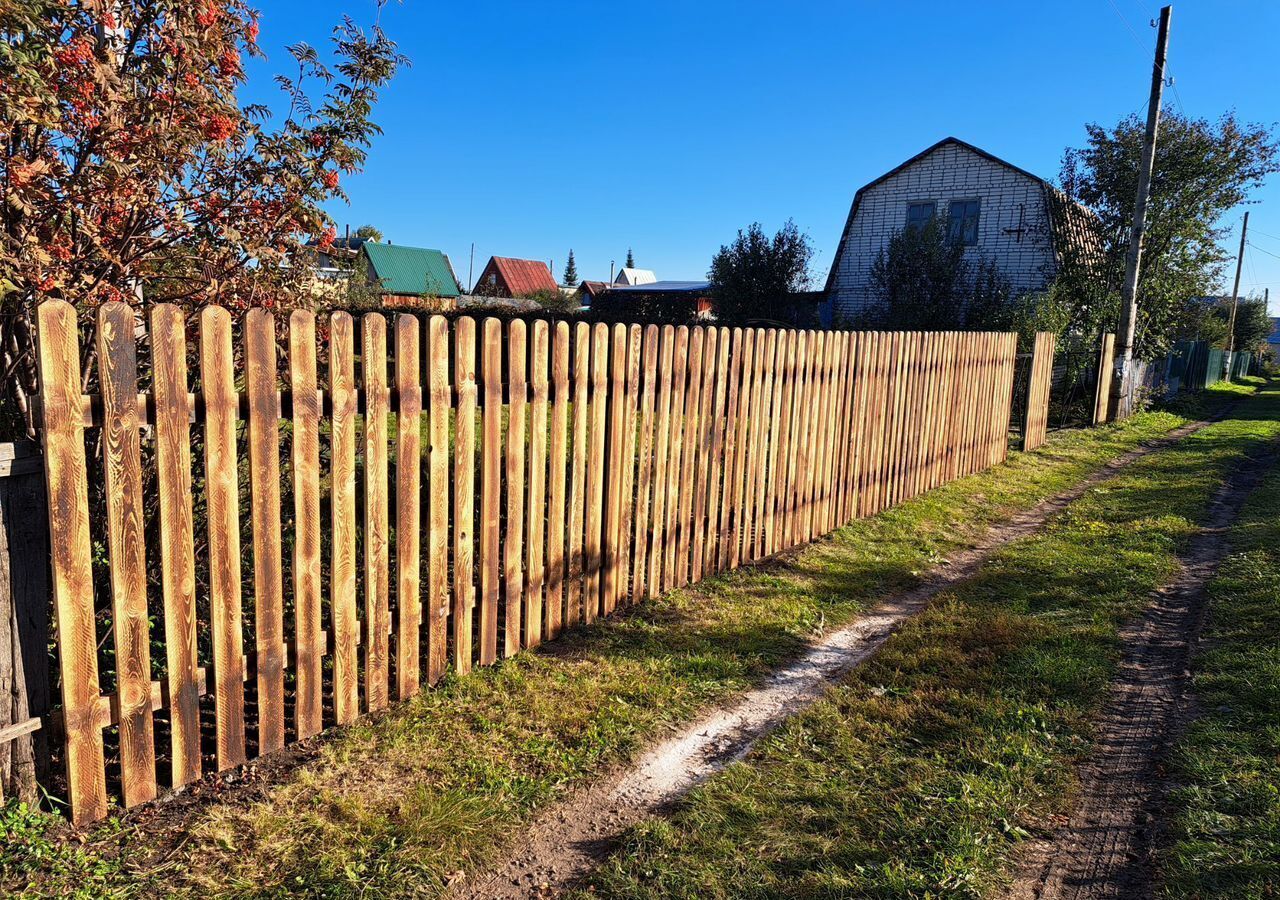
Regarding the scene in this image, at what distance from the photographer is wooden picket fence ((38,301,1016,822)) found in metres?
2.52

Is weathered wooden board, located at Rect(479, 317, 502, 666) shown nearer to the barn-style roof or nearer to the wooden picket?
the wooden picket

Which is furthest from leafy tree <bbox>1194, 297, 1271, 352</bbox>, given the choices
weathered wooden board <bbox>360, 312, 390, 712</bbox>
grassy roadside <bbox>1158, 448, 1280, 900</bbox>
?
weathered wooden board <bbox>360, 312, 390, 712</bbox>

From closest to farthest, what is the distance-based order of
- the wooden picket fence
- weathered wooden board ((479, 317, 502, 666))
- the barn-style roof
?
the wooden picket fence < weathered wooden board ((479, 317, 502, 666)) < the barn-style roof

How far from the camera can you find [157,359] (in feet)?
8.24

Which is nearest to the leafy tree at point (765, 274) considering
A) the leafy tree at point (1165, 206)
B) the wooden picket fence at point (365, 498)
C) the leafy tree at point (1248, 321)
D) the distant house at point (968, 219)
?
the distant house at point (968, 219)

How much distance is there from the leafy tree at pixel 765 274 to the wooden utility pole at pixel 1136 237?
10.00 metres

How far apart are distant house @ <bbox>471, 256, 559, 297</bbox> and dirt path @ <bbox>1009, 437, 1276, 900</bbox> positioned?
53349mm

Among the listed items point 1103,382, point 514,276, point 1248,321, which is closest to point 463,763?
point 1103,382

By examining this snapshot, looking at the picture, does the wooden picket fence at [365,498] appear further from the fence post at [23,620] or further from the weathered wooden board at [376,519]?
the fence post at [23,620]

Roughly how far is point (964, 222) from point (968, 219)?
12 centimetres

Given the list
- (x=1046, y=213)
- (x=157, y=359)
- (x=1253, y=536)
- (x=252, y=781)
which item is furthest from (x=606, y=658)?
(x=1046, y=213)

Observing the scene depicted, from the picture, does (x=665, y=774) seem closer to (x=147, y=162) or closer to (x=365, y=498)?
(x=365, y=498)

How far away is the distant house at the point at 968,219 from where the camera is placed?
1984cm

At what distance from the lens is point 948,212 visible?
2194 centimetres
